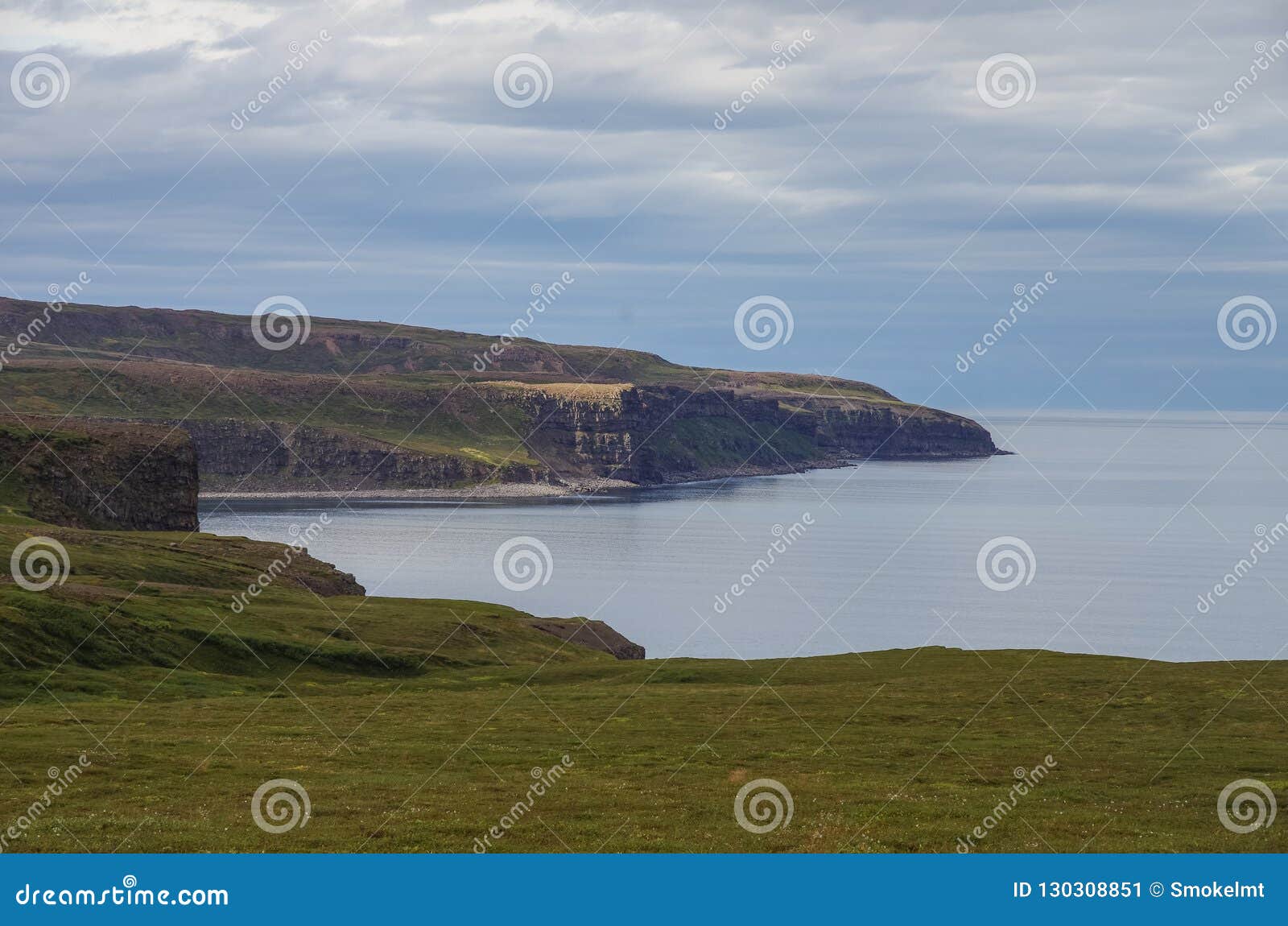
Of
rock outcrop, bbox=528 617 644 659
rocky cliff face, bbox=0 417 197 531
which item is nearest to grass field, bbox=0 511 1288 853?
rock outcrop, bbox=528 617 644 659

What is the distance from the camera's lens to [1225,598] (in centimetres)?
17362

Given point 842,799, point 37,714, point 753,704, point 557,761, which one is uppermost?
point 753,704

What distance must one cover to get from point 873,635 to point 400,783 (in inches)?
4188

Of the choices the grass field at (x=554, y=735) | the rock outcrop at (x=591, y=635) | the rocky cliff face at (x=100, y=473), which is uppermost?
the rocky cliff face at (x=100, y=473)

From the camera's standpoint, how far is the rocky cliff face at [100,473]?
473 feet

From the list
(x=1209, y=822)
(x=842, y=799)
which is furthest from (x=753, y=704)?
(x=1209, y=822)

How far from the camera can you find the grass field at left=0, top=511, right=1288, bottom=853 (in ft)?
112

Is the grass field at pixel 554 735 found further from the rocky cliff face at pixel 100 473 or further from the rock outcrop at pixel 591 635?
the rocky cliff face at pixel 100 473

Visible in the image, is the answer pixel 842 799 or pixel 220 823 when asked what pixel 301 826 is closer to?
pixel 220 823

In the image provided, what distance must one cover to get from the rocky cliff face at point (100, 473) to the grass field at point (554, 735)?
51751mm

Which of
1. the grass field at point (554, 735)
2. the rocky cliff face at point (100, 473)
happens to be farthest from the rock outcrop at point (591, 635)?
the rocky cliff face at point (100, 473)

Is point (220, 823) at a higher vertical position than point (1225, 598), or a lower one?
lower

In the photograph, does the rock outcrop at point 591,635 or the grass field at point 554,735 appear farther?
the rock outcrop at point 591,635

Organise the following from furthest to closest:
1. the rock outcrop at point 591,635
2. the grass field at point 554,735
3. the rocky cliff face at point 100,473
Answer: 1. the rocky cliff face at point 100,473
2. the rock outcrop at point 591,635
3. the grass field at point 554,735
